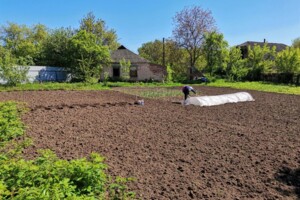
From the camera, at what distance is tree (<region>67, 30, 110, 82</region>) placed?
23.7m

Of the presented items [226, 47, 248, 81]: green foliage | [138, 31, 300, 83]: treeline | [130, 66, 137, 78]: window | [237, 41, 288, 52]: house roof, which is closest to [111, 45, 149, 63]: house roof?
[130, 66, 137, 78]: window

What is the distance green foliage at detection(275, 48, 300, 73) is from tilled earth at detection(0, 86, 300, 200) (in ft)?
67.0

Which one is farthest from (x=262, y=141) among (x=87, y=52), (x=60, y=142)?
(x=87, y=52)

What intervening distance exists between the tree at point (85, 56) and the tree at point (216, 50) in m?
11.3

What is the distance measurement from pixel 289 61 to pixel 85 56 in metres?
20.5

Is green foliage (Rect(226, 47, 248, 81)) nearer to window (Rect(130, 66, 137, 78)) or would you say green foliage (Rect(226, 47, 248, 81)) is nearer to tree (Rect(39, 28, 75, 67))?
window (Rect(130, 66, 137, 78))

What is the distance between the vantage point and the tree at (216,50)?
28.2 metres

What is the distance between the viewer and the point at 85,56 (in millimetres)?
24484

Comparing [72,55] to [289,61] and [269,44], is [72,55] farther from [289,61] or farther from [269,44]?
[269,44]

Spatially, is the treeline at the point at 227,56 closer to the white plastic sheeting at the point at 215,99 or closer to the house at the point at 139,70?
the house at the point at 139,70

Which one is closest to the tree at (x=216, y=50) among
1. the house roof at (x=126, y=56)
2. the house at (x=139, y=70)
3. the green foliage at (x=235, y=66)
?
the green foliage at (x=235, y=66)

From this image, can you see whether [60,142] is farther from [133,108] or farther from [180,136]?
[133,108]

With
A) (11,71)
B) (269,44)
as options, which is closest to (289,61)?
(269,44)

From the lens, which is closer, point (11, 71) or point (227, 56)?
point (11, 71)
